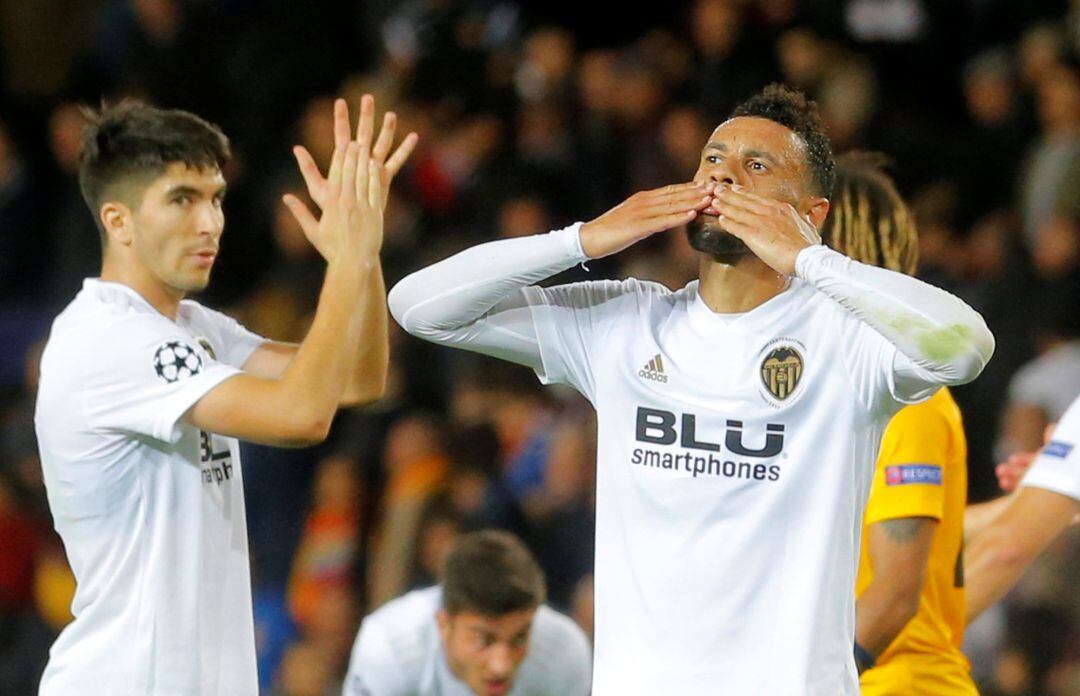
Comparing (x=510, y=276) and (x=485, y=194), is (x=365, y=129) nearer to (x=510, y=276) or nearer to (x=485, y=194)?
(x=510, y=276)

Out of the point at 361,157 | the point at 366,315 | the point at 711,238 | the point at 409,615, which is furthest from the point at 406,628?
the point at 711,238

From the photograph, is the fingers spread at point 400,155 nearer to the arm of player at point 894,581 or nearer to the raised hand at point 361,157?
the raised hand at point 361,157

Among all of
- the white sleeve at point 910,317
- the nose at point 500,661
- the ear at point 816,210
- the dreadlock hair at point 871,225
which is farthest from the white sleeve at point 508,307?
the nose at point 500,661

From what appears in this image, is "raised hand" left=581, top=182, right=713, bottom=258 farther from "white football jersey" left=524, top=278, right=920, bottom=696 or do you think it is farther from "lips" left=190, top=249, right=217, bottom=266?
"lips" left=190, top=249, right=217, bottom=266

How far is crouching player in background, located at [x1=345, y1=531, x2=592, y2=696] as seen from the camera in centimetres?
563

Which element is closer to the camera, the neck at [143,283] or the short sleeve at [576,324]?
the short sleeve at [576,324]

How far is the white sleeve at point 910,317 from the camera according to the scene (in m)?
3.83

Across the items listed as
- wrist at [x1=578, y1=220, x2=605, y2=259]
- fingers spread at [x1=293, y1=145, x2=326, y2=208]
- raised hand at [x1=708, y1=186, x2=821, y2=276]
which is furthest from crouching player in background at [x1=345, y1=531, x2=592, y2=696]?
raised hand at [x1=708, y1=186, x2=821, y2=276]

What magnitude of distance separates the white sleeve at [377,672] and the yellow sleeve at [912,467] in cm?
191

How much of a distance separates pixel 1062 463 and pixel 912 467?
22.0 inches

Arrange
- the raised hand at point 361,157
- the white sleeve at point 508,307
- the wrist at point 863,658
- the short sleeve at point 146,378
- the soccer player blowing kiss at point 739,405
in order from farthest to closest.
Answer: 1. the wrist at point 863,658
2. the raised hand at point 361,157
3. the short sleeve at point 146,378
4. the white sleeve at point 508,307
5. the soccer player blowing kiss at point 739,405

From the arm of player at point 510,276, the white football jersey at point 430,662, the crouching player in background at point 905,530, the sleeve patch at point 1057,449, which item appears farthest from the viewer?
the white football jersey at point 430,662

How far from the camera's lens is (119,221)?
14.9ft

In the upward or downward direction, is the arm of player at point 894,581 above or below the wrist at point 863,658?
above
